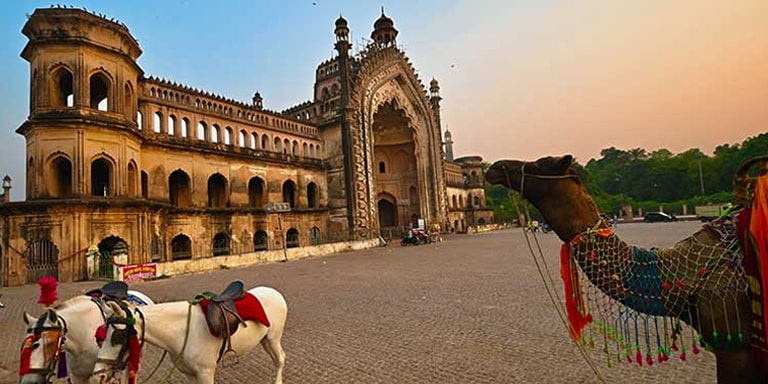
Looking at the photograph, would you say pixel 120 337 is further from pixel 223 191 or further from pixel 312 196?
pixel 312 196

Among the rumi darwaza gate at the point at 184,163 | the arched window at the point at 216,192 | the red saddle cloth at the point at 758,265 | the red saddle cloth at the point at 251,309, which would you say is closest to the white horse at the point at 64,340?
the red saddle cloth at the point at 251,309

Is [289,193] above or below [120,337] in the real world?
above

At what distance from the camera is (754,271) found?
8.03 ft

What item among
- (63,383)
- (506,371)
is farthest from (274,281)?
(506,371)

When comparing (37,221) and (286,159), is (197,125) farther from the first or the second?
(37,221)

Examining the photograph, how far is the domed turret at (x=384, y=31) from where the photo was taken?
43.1 m

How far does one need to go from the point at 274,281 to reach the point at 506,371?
10.7m

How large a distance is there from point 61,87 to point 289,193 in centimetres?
1557

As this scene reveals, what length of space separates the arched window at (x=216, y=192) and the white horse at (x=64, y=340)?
2331cm

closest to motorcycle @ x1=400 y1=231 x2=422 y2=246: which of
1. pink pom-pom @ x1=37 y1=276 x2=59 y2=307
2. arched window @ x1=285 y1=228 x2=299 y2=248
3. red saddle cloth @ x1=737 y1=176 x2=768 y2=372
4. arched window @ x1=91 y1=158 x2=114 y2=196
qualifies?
arched window @ x1=285 y1=228 x2=299 y2=248

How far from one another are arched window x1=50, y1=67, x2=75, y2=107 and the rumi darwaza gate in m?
0.07

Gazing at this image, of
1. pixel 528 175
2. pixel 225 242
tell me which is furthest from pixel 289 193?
pixel 528 175

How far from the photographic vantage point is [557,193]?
287 centimetres

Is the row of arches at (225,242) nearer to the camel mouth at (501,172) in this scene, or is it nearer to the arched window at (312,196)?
the arched window at (312,196)
